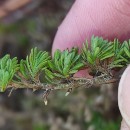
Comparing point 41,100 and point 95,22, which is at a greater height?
point 95,22

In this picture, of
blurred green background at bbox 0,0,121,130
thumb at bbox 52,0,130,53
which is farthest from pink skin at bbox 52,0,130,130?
blurred green background at bbox 0,0,121,130

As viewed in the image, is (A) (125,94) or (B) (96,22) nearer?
(A) (125,94)

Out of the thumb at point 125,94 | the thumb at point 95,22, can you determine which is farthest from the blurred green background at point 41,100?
the thumb at point 125,94

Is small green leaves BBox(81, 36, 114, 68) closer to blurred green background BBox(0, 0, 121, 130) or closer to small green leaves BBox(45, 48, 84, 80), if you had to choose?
small green leaves BBox(45, 48, 84, 80)

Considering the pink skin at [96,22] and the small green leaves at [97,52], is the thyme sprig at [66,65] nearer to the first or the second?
the small green leaves at [97,52]

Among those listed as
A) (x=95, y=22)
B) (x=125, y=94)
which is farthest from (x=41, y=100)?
(x=125, y=94)

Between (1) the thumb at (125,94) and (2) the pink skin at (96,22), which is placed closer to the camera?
(1) the thumb at (125,94)

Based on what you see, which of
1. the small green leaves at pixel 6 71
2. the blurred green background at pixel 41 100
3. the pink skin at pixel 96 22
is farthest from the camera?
the blurred green background at pixel 41 100

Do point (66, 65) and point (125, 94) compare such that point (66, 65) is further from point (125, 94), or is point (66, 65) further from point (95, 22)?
point (95, 22)

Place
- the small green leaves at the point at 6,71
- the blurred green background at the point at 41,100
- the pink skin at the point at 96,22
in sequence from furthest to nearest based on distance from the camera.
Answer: the blurred green background at the point at 41,100 < the pink skin at the point at 96,22 < the small green leaves at the point at 6,71
